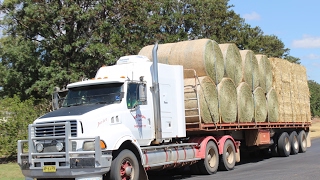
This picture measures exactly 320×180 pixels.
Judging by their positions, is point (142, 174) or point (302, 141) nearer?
point (142, 174)

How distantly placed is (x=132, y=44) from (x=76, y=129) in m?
13.0

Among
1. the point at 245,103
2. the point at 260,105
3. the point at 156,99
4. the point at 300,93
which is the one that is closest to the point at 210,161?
the point at 245,103

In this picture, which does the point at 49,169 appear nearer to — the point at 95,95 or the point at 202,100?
the point at 95,95

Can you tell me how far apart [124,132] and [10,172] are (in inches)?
245

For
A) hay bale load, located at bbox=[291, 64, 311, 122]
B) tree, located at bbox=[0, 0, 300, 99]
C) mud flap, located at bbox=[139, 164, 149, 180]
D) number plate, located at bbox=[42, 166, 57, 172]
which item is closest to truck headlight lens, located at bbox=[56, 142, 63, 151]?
number plate, located at bbox=[42, 166, 57, 172]

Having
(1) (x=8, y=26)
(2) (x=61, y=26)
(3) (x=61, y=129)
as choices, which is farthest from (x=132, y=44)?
(3) (x=61, y=129)

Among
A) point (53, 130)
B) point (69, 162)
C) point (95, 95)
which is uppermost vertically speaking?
point (95, 95)

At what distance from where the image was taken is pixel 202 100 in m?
13.7

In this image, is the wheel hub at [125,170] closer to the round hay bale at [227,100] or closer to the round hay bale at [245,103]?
the round hay bale at [227,100]

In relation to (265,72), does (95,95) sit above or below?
below

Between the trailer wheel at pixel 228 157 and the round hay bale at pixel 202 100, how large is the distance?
1.29 m

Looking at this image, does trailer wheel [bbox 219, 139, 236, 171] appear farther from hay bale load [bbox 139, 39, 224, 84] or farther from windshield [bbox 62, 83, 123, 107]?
windshield [bbox 62, 83, 123, 107]

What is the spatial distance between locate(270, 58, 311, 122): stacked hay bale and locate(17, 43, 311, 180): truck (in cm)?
498

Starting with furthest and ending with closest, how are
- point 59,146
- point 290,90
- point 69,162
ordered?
point 290,90, point 59,146, point 69,162
